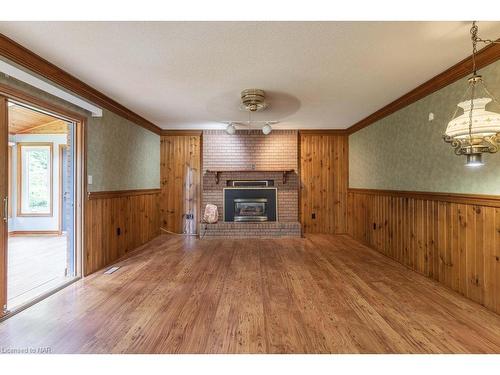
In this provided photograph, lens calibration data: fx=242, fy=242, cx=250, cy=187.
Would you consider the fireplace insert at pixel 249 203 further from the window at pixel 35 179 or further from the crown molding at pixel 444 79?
the window at pixel 35 179

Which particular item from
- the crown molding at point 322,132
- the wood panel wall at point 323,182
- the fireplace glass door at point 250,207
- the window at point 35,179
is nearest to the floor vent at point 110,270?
the fireplace glass door at point 250,207

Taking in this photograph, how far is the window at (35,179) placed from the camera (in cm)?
517

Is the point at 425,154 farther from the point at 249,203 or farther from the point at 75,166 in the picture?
the point at 75,166

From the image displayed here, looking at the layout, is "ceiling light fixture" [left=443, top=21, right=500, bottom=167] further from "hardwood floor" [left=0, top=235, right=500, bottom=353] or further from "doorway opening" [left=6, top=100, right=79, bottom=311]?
"doorway opening" [left=6, top=100, right=79, bottom=311]

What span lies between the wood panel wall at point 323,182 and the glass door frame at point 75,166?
13.4 ft

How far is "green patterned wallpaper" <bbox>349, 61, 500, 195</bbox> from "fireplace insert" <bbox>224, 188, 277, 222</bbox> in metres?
2.01

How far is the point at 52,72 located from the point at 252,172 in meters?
3.78

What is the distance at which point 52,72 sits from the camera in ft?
7.79

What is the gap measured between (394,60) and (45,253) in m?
5.33

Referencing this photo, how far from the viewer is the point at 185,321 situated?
1920 mm

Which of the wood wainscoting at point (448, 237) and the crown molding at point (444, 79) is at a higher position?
the crown molding at point (444, 79)

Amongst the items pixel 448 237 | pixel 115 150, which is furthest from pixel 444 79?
pixel 115 150
